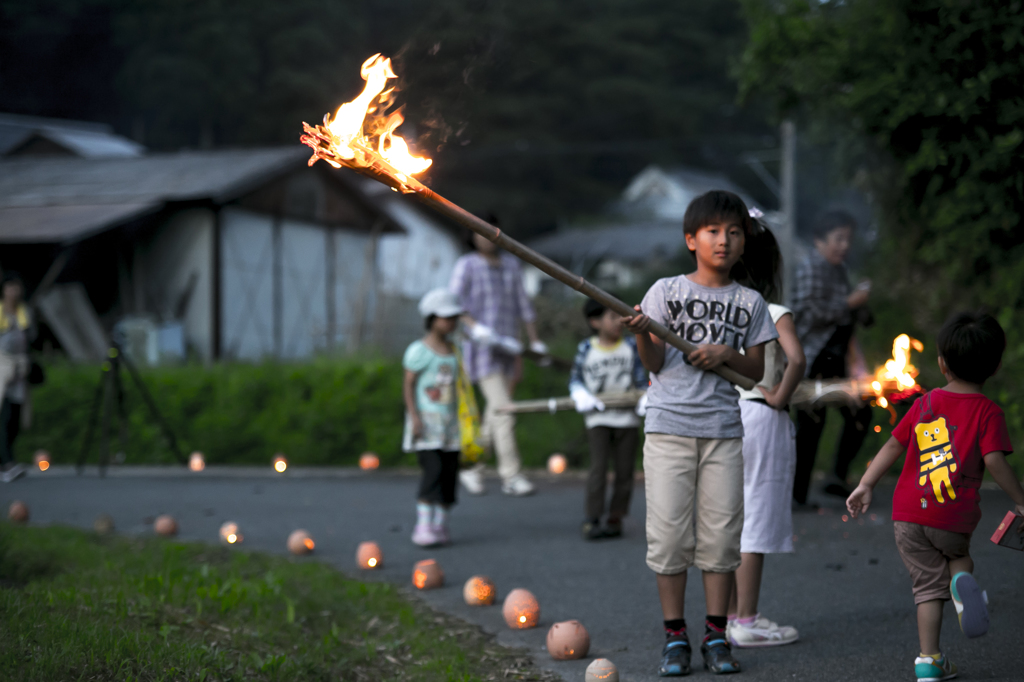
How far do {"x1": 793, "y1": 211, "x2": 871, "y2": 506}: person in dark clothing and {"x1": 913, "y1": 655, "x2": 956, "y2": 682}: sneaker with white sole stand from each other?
3.25 meters

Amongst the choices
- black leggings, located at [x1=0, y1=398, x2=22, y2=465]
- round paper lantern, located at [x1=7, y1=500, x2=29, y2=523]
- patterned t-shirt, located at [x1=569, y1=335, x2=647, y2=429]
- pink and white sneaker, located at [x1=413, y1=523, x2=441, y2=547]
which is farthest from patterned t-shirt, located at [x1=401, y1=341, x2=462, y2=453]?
black leggings, located at [x1=0, y1=398, x2=22, y2=465]

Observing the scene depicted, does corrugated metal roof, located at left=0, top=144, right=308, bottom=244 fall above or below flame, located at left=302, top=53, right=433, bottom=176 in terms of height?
above

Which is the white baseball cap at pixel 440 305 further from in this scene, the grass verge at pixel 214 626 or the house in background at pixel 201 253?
the house in background at pixel 201 253

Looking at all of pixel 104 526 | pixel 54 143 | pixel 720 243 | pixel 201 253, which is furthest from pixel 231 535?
pixel 54 143

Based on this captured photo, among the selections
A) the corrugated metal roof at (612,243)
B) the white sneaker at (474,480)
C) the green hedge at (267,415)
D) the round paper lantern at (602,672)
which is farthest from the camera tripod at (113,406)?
the corrugated metal roof at (612,243)

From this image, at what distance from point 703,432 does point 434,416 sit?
3240mm

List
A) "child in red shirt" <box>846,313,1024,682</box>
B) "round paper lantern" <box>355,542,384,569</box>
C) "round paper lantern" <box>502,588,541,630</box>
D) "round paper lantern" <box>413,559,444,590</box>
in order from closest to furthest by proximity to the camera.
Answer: "child in red shirt" <box>846,313,1024,682</box>, "round paper lantern" <box>502,588,541,630</box>, "round paper lantern" <box>413,559,444,590</box>, "round paper lantern" <box>355,542,384,569</box>

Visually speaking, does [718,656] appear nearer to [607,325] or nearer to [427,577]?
[427,577]

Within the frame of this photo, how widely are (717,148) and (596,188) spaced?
9627 millimetres

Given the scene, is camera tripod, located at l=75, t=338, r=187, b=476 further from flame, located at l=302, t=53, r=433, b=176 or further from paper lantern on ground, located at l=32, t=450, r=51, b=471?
flame, located at l=302, t=53, r=433, b=176

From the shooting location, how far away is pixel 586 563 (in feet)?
20.1

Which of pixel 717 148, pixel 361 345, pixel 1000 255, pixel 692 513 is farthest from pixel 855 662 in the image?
pixel 717 148

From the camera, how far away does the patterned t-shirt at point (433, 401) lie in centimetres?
686

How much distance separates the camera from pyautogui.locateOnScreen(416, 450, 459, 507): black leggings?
677cm
